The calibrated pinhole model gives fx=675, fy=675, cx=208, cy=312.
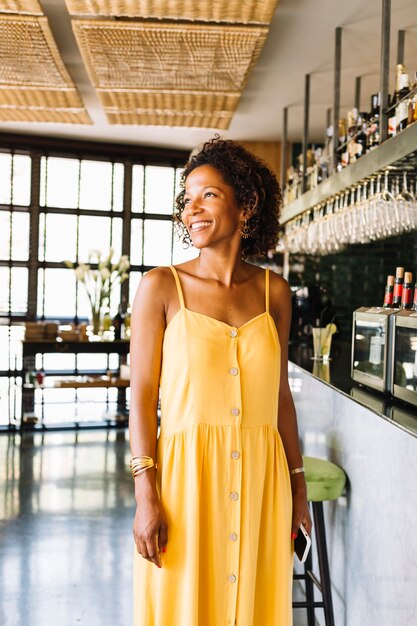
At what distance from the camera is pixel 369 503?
2410 millimetres

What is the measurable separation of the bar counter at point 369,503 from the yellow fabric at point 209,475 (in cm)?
60

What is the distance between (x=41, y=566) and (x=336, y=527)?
65.4 inches

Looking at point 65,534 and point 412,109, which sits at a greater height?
point 412,109

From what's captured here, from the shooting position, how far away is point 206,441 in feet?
5.16

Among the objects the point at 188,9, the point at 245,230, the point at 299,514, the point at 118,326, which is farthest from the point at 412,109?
the point at 118,326

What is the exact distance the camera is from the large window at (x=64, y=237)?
737cm

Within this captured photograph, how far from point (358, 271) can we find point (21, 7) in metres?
3.59

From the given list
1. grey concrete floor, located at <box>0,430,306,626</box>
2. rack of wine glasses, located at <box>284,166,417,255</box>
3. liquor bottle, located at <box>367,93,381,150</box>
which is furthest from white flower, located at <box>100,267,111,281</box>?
liquor bottle, located at <box>367,93,381,150</box>

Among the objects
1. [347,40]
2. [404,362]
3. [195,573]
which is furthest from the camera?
[347,40]

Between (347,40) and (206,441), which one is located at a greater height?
(347,40)

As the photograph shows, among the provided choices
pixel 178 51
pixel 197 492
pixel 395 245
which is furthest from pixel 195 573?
pixel 395 245

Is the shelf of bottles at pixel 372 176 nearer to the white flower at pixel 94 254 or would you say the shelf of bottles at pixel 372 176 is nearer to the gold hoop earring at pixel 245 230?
the gold hoop earring at pixel 245 230

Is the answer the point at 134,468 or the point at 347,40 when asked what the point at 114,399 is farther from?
the point at 134,468

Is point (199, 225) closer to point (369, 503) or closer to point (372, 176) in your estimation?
point (369, 503)
